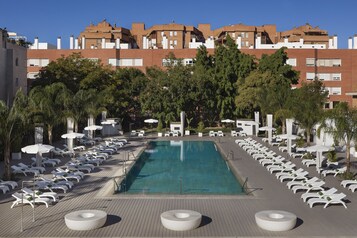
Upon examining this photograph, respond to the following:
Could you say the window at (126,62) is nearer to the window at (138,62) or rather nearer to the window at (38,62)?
the window at (138,62)

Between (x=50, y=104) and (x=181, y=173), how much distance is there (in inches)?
417

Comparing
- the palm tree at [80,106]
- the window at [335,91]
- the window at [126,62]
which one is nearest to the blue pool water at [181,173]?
the palm tree at [80,106]

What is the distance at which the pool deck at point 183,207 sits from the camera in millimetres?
12648

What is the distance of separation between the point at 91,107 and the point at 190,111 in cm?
1583

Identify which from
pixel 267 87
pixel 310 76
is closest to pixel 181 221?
pixel 267 87

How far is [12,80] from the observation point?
137ft

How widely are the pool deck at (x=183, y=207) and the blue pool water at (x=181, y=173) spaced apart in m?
1.44

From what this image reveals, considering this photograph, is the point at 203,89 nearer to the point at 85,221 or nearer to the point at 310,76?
the point at 310,76

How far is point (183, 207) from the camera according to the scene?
1552 cm

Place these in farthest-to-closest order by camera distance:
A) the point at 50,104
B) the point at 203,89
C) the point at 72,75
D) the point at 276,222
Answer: the point at 203,89 → the point at 72,75 → the point at 50,104 → the point at 276,222

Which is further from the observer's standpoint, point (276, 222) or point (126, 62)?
point (126, 62)

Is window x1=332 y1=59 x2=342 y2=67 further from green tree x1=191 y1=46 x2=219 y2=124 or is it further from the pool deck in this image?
the pool deck

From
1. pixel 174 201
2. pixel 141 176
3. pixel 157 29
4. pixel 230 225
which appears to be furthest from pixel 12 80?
pixel 157 29

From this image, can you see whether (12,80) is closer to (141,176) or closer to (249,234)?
(141,176)
